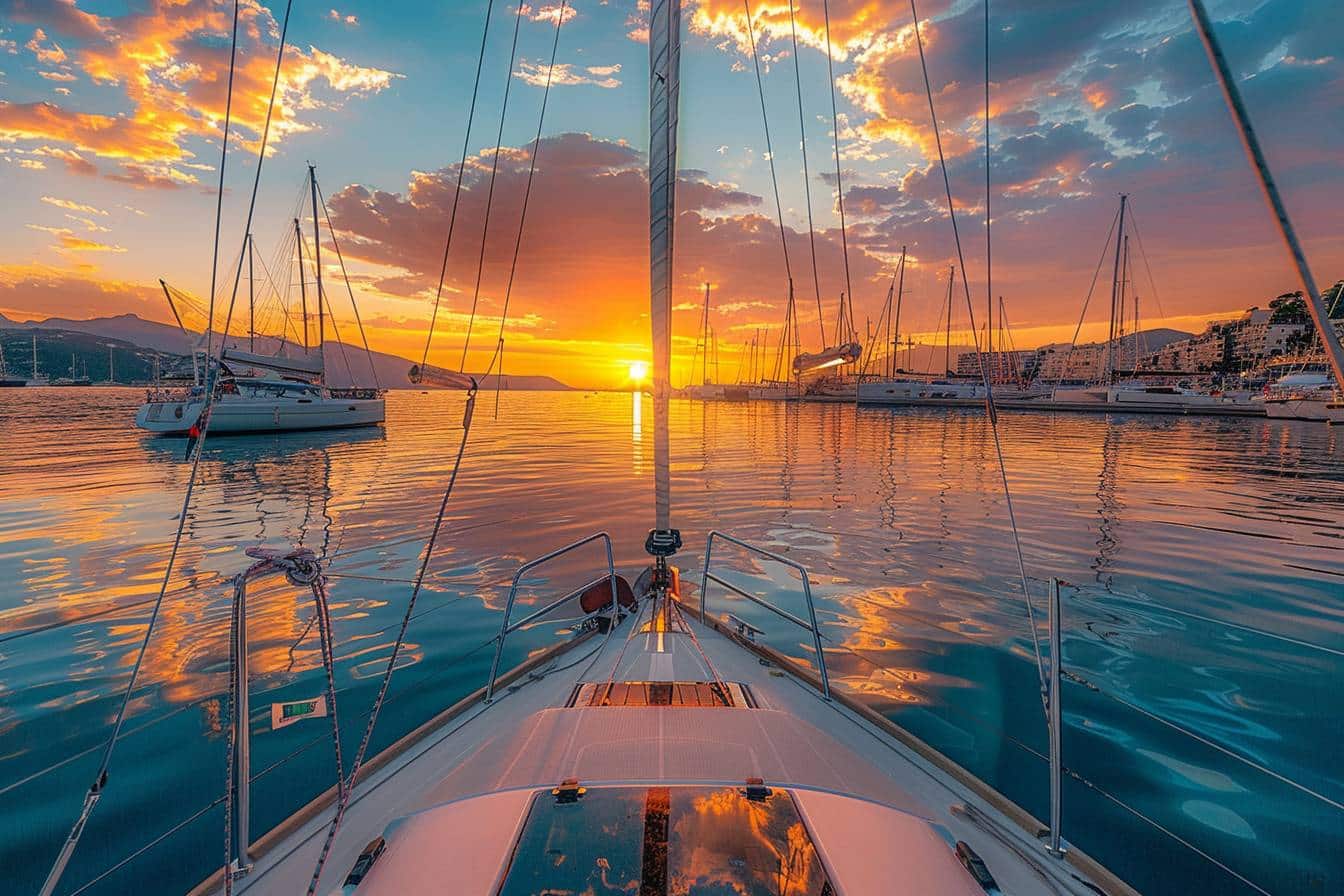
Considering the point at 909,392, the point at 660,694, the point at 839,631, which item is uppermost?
the point at 909,392

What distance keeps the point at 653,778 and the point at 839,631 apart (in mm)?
5582

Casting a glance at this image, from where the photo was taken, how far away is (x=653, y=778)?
98.5 inches

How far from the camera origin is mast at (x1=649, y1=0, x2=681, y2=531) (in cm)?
551

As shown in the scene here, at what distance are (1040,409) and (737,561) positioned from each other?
64895mm

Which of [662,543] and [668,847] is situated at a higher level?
[662,543]

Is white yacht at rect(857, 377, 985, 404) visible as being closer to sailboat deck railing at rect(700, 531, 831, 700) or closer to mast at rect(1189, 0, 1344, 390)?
sailboat deck railing at rect(700, 531, 831, 700)

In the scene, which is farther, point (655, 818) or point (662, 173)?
point (662, 173)

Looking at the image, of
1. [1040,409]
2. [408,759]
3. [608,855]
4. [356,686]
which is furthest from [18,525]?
[1040,409]

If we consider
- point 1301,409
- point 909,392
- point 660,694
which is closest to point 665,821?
point 660,694

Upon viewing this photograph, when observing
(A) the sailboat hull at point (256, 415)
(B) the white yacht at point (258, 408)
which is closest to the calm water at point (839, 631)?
(A) the sailboat hull at point (256, 415)

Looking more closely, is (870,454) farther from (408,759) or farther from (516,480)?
(408,759)

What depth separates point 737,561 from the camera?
430 inches

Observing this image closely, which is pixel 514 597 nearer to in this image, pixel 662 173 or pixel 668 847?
pixel 668 847

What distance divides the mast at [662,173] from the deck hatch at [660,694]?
224 cm
